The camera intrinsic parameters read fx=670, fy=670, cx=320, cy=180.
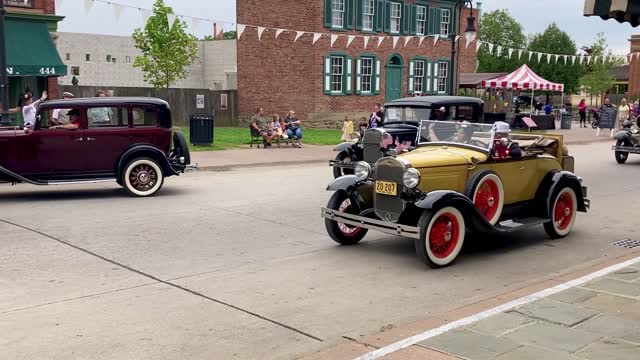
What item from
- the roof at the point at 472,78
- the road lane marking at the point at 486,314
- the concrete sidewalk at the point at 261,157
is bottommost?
the road lane marking at the point at 486,314

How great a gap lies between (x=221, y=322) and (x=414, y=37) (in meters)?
31.8

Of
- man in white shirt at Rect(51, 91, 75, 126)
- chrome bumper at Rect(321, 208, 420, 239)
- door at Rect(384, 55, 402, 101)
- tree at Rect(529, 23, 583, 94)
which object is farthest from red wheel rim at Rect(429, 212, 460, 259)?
tree at Rect(529, 23, 583, 94)

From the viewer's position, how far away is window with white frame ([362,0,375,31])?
1326 inches

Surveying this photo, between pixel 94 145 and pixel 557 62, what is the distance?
6821 centimetres

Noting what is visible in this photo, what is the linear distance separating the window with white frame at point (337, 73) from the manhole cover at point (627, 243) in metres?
24.9

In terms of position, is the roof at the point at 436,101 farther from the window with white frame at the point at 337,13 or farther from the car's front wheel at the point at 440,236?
the window with white frame at the point at 337,13

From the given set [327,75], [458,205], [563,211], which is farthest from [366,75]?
[458,205]

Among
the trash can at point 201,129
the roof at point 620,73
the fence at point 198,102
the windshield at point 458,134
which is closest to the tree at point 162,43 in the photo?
the fence at point 198,102

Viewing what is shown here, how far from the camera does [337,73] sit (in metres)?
33.3

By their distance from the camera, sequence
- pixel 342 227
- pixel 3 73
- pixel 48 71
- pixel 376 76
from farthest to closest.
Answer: pixel 376 76, pixel 48 71, pixel 3 73, pixel 342 227

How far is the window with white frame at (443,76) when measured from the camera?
3806cm

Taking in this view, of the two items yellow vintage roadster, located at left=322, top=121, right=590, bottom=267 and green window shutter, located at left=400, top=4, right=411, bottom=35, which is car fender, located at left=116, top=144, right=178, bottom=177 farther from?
green window shutter, located at left=400, top=4, right=411, bottom=35

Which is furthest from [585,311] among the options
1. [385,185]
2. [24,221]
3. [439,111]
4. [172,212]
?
[439,111]

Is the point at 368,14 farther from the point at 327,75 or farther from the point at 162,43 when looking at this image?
the point at 162,43
